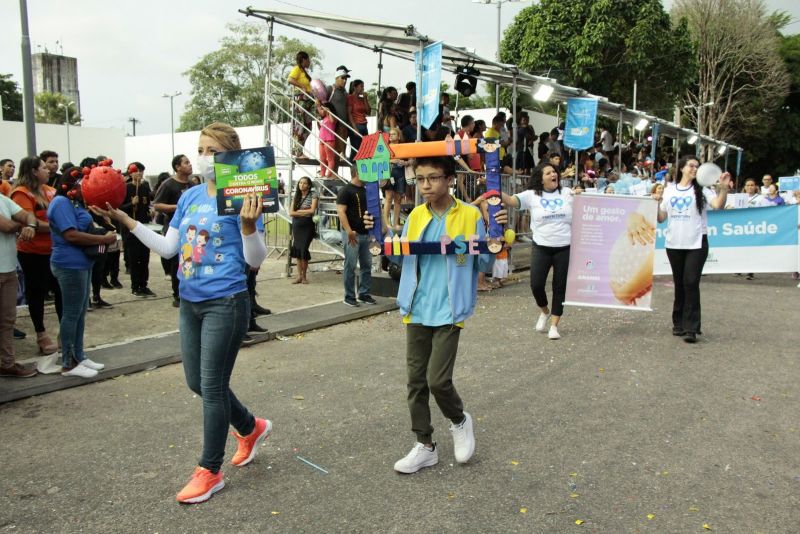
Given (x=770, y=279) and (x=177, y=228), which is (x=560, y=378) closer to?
(x=177, y=228)

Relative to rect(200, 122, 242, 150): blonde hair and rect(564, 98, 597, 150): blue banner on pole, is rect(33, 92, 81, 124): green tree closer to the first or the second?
rect(564, 98, 597, 150): blue banner on pole

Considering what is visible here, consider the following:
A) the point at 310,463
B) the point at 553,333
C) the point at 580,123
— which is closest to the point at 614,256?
the point at 553,333

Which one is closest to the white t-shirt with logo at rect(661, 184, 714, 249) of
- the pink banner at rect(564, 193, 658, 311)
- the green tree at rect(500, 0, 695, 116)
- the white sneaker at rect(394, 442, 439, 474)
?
the pink banner at rect(564, 193, 658, 311)

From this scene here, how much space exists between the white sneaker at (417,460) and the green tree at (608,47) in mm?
25223

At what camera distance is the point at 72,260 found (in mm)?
5801

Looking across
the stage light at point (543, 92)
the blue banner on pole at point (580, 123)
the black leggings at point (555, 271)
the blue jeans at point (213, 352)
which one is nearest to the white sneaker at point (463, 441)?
the blue jeans at point (213, 352)

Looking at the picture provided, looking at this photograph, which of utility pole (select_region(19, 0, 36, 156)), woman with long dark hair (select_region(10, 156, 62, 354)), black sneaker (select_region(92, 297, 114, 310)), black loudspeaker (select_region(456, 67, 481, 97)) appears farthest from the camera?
black loudspeaker (select_region(456, 67, 481, 97))

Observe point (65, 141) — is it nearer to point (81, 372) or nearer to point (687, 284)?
point (81, 372)

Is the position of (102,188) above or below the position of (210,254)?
above

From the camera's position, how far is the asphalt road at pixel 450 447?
11.5 feet

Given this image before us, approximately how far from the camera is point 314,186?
12.4 meters

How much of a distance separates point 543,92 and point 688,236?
7.35 m

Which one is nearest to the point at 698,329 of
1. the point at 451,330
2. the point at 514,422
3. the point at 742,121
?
the point at 514,422

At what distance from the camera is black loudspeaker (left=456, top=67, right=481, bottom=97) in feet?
42.4
